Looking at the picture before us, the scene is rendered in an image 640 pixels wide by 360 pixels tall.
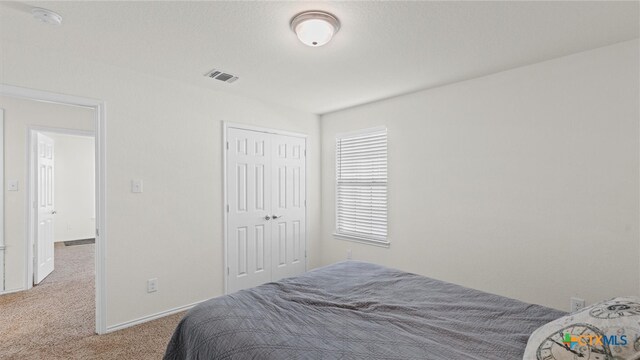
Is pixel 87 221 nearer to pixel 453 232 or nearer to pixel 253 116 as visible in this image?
pixel 253 116

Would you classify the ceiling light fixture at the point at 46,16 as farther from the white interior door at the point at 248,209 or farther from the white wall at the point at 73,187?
the white wall at the point at 73,187

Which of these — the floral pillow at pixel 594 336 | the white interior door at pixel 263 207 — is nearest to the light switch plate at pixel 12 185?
the white interior door at pixel 263 207

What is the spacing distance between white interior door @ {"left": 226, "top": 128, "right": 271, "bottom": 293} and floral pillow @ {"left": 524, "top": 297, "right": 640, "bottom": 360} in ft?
9.75

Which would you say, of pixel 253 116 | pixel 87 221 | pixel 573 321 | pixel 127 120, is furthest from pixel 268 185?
pixel 87 221

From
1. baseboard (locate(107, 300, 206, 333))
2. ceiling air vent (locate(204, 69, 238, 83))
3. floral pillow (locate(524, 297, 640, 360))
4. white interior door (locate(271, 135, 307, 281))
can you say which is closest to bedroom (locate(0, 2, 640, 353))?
baseboard (locate(107, 300, 206, 333))

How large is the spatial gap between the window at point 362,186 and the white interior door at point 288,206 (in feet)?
1.71

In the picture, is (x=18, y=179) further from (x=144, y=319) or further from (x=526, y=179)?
(x=526, y=179)

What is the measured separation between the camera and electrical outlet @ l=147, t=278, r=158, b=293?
291 cm

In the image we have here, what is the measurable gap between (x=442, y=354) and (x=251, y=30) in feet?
7.08

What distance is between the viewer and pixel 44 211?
13.6ft

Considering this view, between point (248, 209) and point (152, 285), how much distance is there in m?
1.24

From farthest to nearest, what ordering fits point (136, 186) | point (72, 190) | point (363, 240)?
point (72, 190), point (363, 240), point (136, 186)

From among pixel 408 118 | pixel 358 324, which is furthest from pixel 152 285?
pixel 408 118

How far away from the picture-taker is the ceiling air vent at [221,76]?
2.83 m
